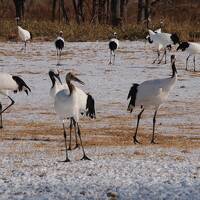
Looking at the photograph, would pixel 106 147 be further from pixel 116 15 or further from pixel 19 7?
pixel 19 7

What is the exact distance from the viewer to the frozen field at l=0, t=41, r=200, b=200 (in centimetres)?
829

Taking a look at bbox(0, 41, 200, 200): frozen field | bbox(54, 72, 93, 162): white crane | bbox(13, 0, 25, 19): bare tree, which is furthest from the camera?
bbox(13, 0, 25, 19): bare tree

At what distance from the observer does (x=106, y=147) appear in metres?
11.9

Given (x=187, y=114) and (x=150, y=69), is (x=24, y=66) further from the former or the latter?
(x=187, y=114)

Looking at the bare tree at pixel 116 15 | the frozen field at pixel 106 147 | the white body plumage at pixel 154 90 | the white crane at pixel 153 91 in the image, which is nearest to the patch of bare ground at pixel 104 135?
the frozen field at pixel 106 147

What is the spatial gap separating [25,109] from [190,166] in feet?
27.7

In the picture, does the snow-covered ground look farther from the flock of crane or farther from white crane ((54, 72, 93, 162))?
white crane ((54, 72, 93, 162))

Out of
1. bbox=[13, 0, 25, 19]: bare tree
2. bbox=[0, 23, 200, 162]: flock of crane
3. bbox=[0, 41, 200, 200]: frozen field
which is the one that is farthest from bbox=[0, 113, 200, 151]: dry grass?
bbox=[13, 0, 25, 19]: bare tree

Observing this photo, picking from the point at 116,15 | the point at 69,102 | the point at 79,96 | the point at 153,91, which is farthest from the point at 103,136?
the point at 116,15

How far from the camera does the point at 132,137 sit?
43.6 feet

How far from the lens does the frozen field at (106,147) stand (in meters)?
8.29

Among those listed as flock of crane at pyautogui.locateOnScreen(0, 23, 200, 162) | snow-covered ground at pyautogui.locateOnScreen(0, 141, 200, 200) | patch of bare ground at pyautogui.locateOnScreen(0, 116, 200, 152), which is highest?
flock of crane at pyautogui.locateOnScreen(0, 23, 200, 162)

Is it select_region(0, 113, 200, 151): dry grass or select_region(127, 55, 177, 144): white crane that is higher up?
select_region(127, 55, 177, 144): white crane

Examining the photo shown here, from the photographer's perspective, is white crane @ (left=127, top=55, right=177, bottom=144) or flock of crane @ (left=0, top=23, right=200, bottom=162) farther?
white crane @ (left=127, top=55, right=177, bottom=144)
